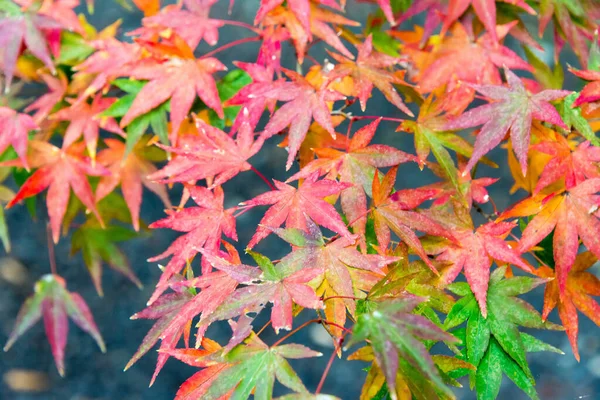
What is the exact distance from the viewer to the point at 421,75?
3.14 ft

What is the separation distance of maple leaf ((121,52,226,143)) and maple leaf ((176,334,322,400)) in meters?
0.40

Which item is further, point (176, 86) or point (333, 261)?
point (176, 86)

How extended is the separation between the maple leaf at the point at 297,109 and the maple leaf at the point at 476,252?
219 mm

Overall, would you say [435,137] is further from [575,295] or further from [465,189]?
[575,295]

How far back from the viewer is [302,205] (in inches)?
26.7

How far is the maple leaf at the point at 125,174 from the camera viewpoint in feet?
3.17

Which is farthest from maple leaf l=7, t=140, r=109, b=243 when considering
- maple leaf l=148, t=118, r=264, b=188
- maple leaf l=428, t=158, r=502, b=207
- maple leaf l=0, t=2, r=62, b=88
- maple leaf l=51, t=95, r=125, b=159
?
maple leaf l=428, t=158, r=502, b=207

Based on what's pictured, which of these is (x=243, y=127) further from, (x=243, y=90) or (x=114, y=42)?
(x=114, y=42)

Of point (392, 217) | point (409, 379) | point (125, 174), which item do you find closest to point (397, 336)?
point (409, 379)

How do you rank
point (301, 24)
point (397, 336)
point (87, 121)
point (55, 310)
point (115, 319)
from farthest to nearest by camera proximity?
point (115, 319), point (55, 310), point (87, 121), point (301, 24), point (397, 336)

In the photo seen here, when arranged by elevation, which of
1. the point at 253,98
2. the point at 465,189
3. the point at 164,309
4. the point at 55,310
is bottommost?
the point at 55,310

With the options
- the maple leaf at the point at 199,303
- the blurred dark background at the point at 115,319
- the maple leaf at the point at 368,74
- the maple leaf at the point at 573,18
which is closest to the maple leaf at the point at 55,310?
the blurred dark background at the point at 115,319

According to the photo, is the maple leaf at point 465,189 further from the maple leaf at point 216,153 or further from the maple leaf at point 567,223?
the maple leaf at point 216,153

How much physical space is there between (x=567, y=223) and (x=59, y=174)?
84cm
